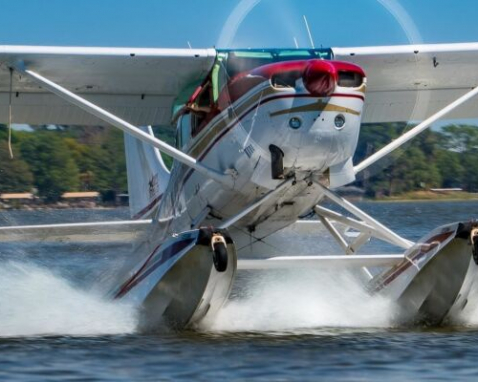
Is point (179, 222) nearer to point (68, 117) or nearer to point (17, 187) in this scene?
point (68, 117)

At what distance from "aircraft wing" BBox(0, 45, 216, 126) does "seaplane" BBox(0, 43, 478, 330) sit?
0.02 meters

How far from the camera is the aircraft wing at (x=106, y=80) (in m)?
11.3

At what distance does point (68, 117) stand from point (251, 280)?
3.90 meters

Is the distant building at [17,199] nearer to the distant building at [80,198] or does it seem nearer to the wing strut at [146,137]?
the distant building at [80,198]

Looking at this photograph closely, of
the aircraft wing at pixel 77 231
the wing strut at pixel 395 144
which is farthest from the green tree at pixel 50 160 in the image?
the wing strut at pixel 395 144

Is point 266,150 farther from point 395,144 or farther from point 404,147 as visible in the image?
point 404,147

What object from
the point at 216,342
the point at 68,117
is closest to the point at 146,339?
the point at 216,342

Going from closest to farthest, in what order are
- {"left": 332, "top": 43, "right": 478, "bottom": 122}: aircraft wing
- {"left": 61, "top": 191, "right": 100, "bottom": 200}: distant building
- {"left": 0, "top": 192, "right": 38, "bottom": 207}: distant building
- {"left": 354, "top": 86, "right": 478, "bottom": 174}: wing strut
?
{"left": 354, "top": 86, "right": 478, "bottom": 174}: wing strut
{"left": 332, "top": 43, "right": 478, "bottom": 122}: aircraft wing
{"left": 0, "top": 192, "right": 38, "bottom": 207}: distant building
{"left": 61, "top": 191, "right": 100, "bottom": 200}: distant building

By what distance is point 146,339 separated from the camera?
31.6 feet

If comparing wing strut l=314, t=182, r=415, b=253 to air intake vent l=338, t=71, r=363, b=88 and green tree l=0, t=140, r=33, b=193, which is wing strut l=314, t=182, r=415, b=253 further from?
green tree l=0, t=140, r=33, b=193

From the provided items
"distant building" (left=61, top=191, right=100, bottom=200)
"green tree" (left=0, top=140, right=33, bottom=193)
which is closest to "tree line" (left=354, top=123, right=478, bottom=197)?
"green tree" (left=0, top=140, right=33, bottom=193)

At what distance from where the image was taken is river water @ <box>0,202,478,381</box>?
803 centimetres

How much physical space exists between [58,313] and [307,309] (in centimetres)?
223

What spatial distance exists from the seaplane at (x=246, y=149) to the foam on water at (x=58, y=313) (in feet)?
0.74
